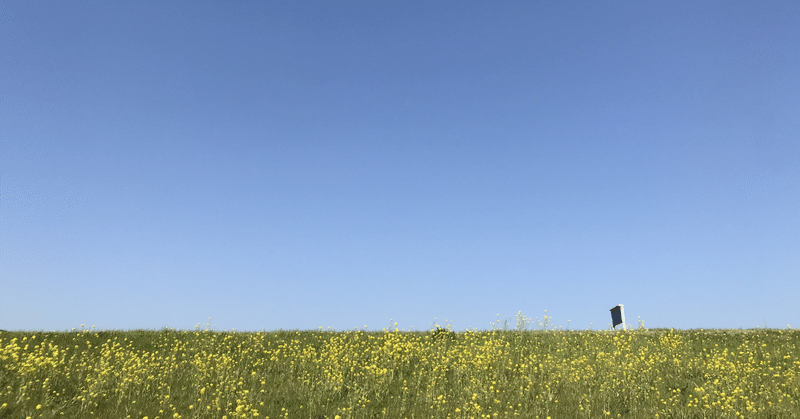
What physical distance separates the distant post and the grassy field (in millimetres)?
2219

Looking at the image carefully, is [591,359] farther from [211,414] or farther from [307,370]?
[211,414]

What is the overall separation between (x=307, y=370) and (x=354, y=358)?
1746 mm

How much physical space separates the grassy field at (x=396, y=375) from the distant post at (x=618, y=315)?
87.3 inches

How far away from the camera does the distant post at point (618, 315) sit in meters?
23.1

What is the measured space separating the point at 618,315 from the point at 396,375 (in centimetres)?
1287

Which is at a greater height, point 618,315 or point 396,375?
point 618,315

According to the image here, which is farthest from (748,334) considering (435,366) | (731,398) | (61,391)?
(61,391)

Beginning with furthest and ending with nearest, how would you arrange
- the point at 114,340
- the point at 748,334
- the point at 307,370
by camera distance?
the point at 748,334 → the point at 114,340 → the point at 307,370

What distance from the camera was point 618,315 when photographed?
2350cm

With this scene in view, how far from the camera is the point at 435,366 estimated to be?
637 inches

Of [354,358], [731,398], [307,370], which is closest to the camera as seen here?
[731,398]

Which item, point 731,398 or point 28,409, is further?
point 731,398

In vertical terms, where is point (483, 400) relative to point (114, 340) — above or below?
below

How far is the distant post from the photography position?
2312cm
